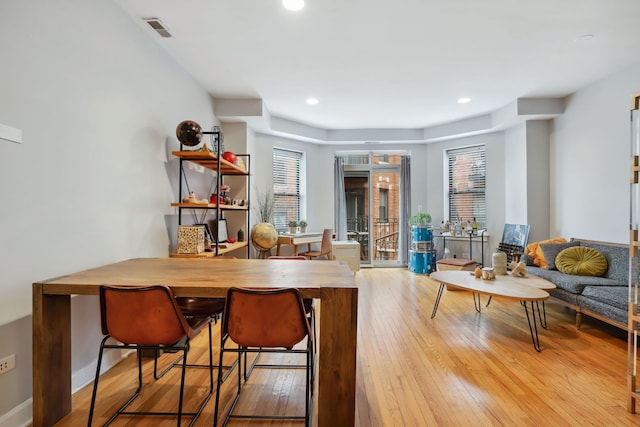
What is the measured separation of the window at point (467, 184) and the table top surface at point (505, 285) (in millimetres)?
2819

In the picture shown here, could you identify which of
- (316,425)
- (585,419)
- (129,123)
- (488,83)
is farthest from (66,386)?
(488,83)

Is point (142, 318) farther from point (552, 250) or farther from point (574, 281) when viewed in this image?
point (552, 250)

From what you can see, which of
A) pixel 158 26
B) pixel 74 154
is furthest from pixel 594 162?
pixel 74 154

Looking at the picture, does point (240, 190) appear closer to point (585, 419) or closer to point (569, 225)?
point (585, 419)

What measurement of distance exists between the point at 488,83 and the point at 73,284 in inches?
193

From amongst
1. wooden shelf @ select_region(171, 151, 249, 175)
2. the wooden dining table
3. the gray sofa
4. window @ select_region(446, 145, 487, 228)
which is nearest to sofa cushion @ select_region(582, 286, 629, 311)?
the gray sofa

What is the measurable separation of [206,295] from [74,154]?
1428 mm

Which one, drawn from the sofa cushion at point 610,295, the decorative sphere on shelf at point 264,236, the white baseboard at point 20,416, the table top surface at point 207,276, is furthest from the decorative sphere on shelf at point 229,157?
the sofa cushion at point 610,295

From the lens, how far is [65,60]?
218 cm

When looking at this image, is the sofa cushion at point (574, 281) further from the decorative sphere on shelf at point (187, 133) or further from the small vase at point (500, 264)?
the decorative sphere on shelf at point (187, 133)

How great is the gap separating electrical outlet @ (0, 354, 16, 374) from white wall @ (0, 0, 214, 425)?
3 centimetres

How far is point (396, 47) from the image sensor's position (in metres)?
3.39

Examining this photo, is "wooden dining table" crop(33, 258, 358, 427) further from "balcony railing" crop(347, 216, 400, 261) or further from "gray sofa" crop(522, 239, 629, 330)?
"balcony railing" crop(347, 216, 400, 261)

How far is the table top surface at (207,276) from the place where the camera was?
1.82 metres
